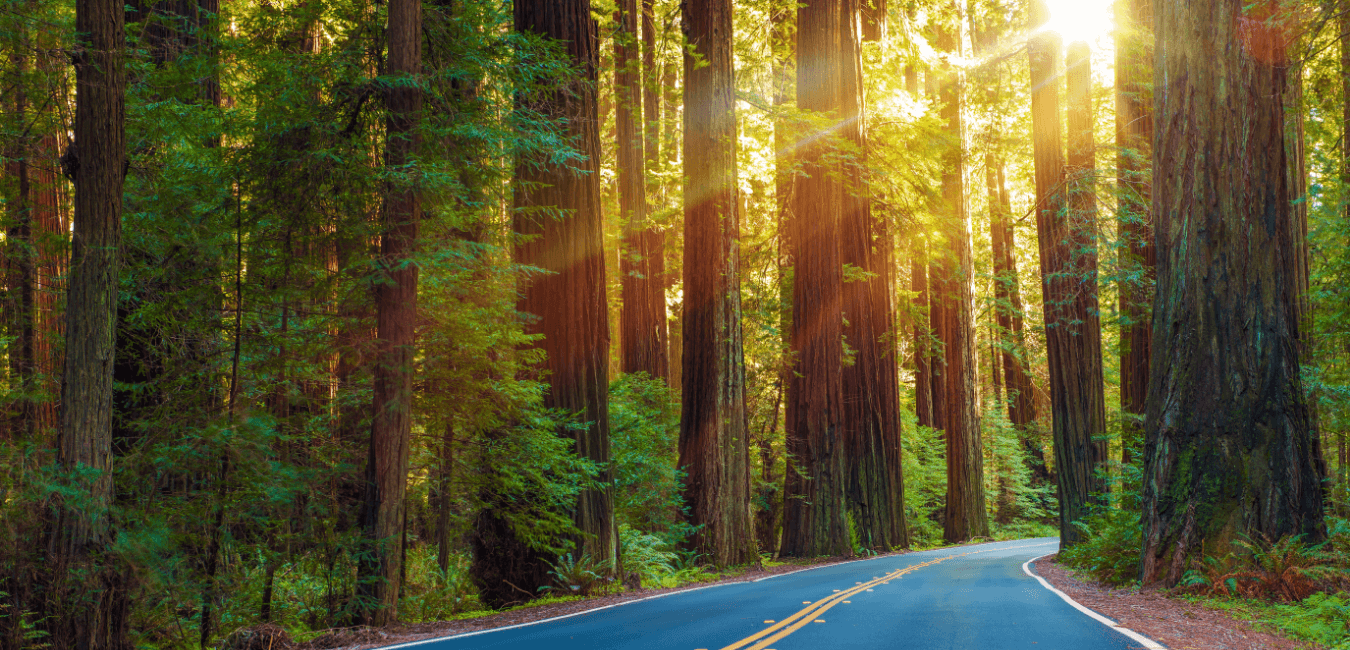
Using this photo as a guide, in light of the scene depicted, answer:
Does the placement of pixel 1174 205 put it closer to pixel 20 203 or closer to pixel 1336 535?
pixel 1336 535

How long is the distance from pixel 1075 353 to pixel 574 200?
1171 cm

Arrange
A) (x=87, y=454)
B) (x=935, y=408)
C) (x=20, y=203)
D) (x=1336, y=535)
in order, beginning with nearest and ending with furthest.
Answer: (x=87, y=454), (x=1336, y=535), (x=20, y=203), (x=935, y=408)

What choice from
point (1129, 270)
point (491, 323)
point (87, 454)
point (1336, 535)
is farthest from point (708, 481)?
point (87, 454)

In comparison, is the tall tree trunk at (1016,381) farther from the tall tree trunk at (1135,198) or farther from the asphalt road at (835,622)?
the asphalt road at (835,622)

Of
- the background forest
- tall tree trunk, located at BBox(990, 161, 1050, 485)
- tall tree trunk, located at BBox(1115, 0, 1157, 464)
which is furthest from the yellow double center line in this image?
tall tree trunk, located at BBox(990, 161, 1050, 485)

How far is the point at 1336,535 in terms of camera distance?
32.8ft

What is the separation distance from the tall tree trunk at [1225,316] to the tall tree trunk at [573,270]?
7.24 m

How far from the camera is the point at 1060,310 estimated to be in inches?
763

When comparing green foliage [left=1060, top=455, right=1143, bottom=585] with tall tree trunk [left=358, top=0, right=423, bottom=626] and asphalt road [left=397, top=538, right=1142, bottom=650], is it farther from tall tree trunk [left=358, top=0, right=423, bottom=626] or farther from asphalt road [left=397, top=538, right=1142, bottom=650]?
tall tree trunk [left=358, top=0, right=423, bottom=626]

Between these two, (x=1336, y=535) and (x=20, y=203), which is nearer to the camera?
(x=1336, y=535)

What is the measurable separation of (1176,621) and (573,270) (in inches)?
343

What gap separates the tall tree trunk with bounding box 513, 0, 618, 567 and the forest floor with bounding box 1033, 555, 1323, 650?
6510 millimetres

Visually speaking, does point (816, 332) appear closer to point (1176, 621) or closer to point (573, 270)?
point (573, 270)

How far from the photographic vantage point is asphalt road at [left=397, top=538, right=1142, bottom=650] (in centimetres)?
743
